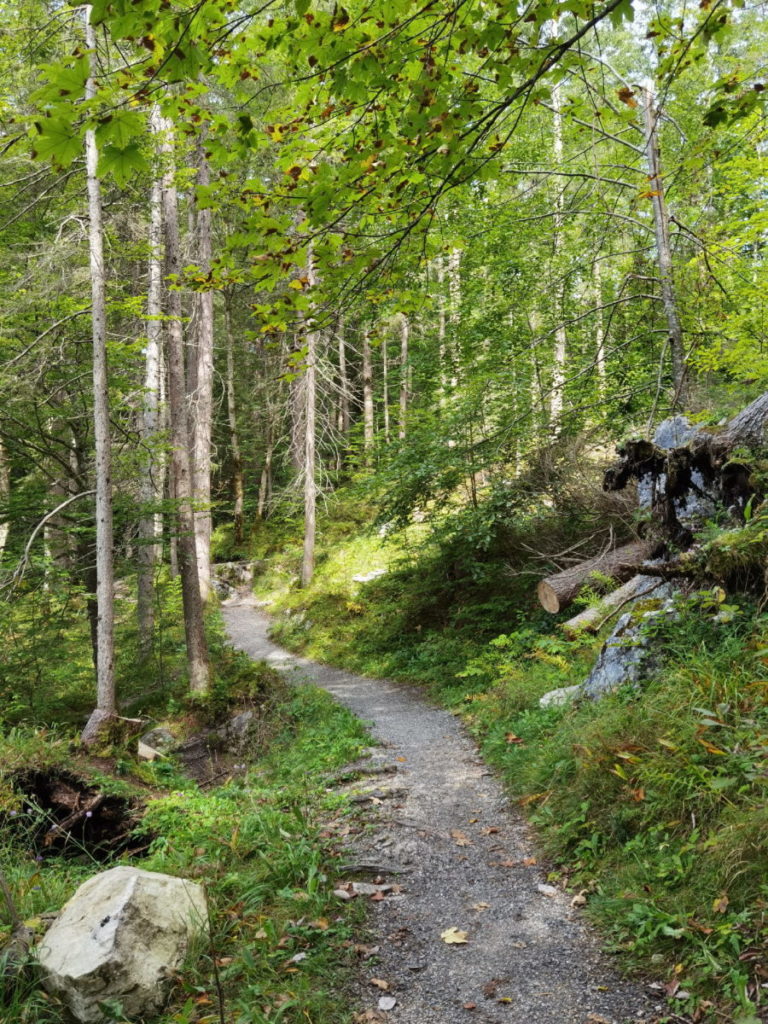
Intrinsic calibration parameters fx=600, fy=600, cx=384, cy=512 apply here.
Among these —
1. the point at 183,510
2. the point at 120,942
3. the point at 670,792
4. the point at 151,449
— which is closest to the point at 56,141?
the point at 120,942

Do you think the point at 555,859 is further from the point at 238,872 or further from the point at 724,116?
the point at 724,116

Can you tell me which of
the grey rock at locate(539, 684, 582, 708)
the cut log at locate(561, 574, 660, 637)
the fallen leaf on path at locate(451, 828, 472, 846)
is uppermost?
the cut log at locate(561, 574, 660, 637)

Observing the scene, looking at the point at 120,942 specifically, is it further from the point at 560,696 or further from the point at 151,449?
the point at 151,449

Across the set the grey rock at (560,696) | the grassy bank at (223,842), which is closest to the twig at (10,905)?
the grassy bank at (223,842)

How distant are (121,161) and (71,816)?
5.90 metres

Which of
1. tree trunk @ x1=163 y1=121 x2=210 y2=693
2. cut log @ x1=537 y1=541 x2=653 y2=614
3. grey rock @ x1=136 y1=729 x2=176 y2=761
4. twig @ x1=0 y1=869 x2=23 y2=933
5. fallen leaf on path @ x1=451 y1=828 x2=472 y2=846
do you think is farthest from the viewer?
tree trunk @ x1=163 y1=121 x2=210 y2=693

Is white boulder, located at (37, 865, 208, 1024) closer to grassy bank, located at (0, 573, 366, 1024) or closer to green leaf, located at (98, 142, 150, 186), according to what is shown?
grassy bank, located at (0, 573, 366, 1024)

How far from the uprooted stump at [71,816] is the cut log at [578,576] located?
553 centimetres

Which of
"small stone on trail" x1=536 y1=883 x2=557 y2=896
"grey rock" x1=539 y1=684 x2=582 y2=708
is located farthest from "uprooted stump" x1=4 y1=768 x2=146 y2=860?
"grey rock" x1=539 y1=684 x2=582 y2=708

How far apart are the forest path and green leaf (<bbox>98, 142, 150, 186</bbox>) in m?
3.88

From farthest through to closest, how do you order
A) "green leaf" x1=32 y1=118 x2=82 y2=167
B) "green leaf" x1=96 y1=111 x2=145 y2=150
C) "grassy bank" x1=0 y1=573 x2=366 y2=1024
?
"grassy bank" x1=0 y1=573 x2=366 y2=1024 < "green leaf" x1=96 y1=111 x2=145 y2=150 < "green leaf" x1=32 y1=118 x2=82 y2=167

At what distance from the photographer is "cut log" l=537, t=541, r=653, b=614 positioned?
7.77m

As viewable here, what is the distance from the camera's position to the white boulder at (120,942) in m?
2.96

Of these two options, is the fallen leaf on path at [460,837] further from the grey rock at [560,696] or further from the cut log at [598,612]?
the cut log at [598,612]
